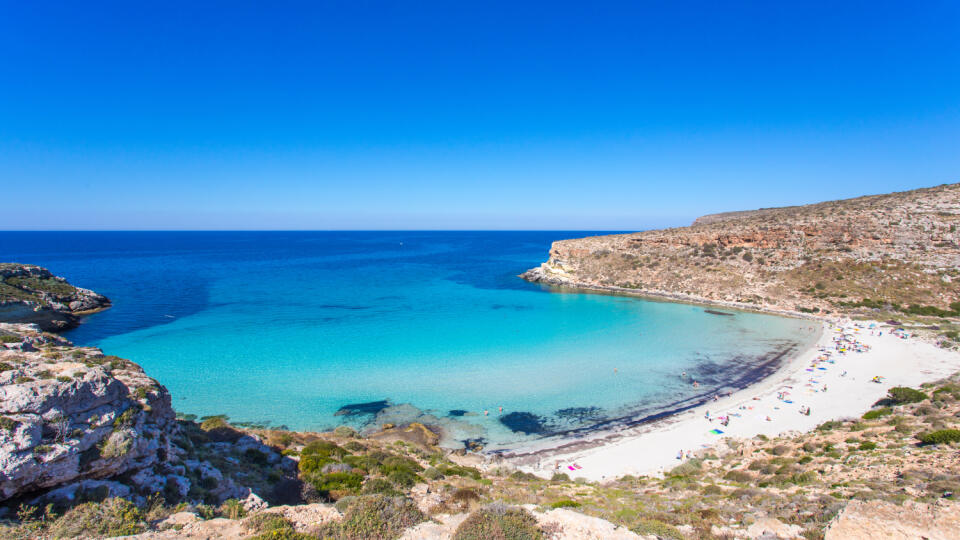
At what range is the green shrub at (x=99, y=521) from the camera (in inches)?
253

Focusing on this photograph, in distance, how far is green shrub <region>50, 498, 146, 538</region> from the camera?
21.1ft

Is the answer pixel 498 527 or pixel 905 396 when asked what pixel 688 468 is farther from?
pixel 905 396

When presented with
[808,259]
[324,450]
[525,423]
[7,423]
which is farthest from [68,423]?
[808,259]

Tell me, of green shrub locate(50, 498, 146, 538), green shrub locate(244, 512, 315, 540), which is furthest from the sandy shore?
green shrub locate(50, 498, 146, 538)

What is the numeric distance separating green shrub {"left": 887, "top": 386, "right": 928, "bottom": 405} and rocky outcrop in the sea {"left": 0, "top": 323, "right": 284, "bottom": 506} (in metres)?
27.0

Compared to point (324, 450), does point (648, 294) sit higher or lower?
higher

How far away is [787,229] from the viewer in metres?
55.4

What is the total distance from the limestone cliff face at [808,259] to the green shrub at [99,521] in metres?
55.7

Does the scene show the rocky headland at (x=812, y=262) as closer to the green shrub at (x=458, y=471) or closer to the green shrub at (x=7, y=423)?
the green shrub at (x=458, y=471)

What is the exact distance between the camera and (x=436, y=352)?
1216 inches

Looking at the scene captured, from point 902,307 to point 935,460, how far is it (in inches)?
1599

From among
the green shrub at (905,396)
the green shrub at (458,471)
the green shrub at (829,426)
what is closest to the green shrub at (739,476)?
the green shrub at (829,426)

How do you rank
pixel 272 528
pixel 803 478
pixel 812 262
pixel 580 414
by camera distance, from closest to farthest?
pixel 272 528 < pixel 803 478 < pixel 580 414 < pixel 812 262

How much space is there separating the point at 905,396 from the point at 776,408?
509 cm
